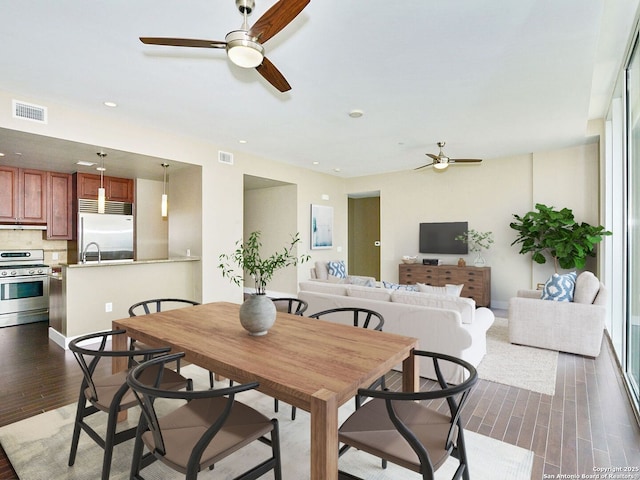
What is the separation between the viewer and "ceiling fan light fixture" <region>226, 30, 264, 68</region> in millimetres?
2037

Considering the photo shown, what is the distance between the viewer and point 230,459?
6.85 ft

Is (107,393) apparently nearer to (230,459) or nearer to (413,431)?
(230,459)

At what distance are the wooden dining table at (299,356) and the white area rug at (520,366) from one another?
5.94ft

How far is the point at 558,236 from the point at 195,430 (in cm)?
598

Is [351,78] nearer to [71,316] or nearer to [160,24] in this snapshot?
[160,24]

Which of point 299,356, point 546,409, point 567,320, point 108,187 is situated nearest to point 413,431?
point 299,356

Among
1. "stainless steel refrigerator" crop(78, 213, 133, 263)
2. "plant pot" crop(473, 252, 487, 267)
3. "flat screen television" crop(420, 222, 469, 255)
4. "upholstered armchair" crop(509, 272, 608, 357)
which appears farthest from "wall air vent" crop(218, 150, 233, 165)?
"plant pot" crop(473, 252, 487, 267)

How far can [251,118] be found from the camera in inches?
167

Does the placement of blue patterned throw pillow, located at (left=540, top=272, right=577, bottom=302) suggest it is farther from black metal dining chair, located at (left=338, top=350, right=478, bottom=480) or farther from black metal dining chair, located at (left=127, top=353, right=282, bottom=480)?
black metal dining chair, located at (left=127, top=353, right=282, bottom=480)

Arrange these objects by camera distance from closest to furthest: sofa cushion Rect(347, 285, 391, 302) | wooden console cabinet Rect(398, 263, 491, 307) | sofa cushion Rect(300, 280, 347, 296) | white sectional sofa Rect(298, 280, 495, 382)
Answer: white sectional sofa Rect(298, 280, 495, 382) → sofa cushion Rect(347, 285, 391, 302) → sofa cushion Rect(300, 280, 347, 296) → wooden console cabinet Rect(398, 263, 491, 307)

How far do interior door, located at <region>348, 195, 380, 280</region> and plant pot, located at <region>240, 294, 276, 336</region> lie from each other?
7.48m

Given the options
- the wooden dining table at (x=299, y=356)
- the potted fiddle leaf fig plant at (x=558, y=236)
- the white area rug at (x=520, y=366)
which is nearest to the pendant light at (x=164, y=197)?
the wooden dining table at (x=299, y=356)

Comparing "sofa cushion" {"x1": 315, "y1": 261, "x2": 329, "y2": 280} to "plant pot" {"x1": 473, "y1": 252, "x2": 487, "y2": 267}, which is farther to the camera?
"plant pot" {"x1": 473, "y1": 252, "x2": 487, "y2": 267}

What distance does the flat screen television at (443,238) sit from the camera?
6.93 metres
